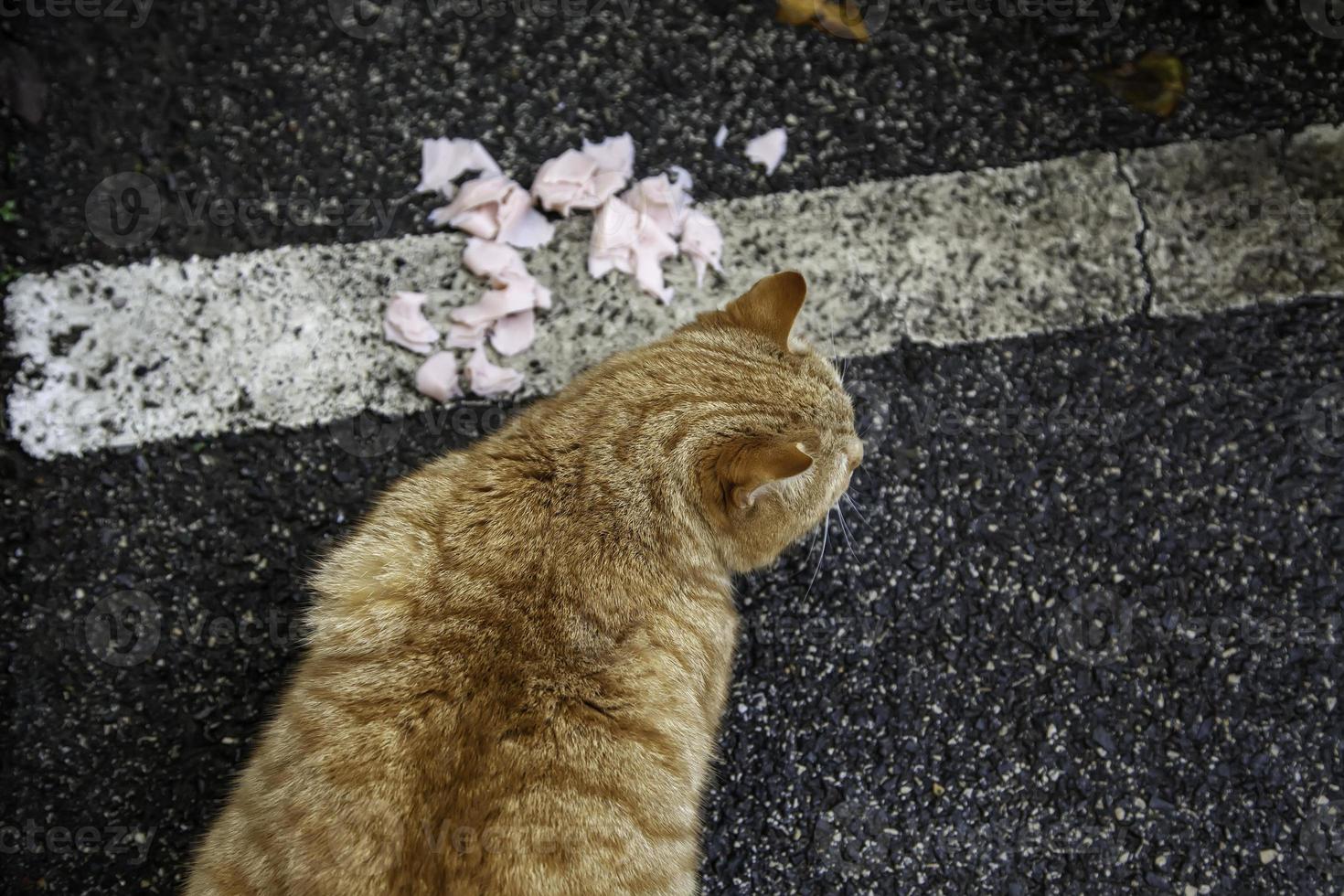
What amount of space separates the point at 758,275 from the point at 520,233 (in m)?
0.78

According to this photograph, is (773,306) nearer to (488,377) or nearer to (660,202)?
(660,202)

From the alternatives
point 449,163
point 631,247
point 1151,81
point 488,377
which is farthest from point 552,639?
point 1151,81

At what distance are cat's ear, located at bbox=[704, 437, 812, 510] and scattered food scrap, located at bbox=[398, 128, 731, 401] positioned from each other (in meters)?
1.04

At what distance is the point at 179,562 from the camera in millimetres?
2832

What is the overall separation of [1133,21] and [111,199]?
349 cm

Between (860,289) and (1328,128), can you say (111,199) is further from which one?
(1328,128)

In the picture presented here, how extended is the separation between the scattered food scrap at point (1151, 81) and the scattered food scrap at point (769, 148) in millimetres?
1111

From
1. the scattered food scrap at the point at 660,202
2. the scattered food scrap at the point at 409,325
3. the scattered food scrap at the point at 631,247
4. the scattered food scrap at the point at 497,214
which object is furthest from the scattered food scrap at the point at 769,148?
the scattered food scrap at the point at 409,325

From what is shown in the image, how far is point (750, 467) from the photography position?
81.1 inches

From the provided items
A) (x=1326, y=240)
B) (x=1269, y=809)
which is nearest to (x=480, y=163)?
(x=1326, y=240)

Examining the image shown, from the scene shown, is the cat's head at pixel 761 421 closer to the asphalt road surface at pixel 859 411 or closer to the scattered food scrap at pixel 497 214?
the asphalt road surface at pixel 859 411

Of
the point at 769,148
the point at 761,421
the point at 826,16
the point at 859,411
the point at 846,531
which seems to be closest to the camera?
the point at 761,421

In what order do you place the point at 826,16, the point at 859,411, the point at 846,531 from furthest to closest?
the point at 826,16, the point at 859,411, the point at 846,531

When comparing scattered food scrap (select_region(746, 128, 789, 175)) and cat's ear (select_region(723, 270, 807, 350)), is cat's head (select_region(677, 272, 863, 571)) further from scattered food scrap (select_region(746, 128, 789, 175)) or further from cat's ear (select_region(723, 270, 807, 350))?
scattered food scrap (select_region(746, 128, 789, 175))
